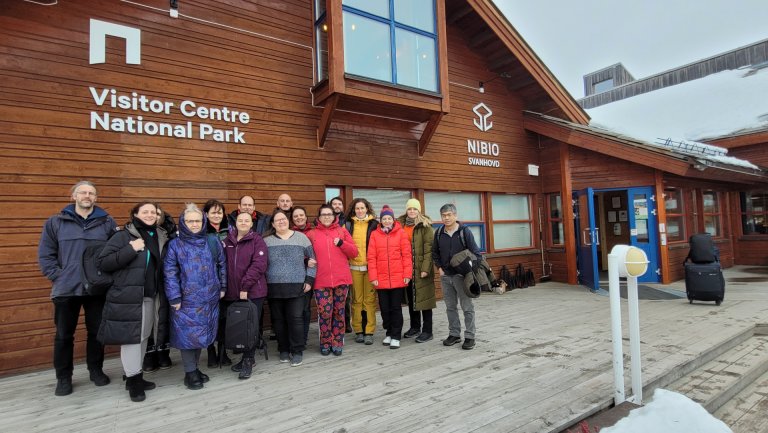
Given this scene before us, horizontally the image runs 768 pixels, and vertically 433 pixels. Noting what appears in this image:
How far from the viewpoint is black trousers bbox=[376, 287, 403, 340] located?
4.46 meters

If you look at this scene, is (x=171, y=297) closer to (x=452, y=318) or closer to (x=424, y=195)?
(x=452, y=318)

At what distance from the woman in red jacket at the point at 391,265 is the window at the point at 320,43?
2824 mm

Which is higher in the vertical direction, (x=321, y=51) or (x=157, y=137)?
(x=321, y=51)

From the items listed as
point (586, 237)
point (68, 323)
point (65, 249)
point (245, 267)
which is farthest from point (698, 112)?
point (68, 323)

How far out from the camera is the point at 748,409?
10.5 ft

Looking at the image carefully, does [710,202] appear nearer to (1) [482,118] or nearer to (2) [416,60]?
(1) [482,118]

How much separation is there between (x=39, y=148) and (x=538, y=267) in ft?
28.7

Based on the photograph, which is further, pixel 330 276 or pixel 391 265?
pixel 391 265

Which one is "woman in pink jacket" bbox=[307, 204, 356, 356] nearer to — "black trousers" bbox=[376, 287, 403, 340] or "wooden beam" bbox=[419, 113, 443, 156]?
"black trousers" bbox=[376, 287, 403, 340]

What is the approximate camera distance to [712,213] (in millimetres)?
10391

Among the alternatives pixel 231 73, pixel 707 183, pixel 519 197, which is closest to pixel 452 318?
pixel 231 73

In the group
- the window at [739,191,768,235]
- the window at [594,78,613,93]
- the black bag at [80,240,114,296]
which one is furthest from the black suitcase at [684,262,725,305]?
the window at [594,78,613,93]

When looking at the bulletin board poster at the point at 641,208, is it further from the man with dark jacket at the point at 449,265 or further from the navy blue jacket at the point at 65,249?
the navy blue jacket at the point at 65,249

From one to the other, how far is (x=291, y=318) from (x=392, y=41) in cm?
435
